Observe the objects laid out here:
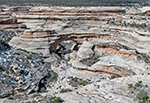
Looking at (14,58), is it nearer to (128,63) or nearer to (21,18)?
(128,63)

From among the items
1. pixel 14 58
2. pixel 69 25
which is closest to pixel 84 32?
pixel 69 25

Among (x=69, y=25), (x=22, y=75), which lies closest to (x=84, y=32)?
(x=69, y=25)

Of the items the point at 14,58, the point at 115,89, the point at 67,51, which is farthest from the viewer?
the point at 67,51

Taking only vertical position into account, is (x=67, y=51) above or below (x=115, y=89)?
below

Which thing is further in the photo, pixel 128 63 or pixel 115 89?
pixel 128 63

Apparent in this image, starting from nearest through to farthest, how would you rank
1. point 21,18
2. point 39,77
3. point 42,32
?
point 39,77, point 42,32, point 21,18

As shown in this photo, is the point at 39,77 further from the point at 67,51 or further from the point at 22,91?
the point at 67,51
